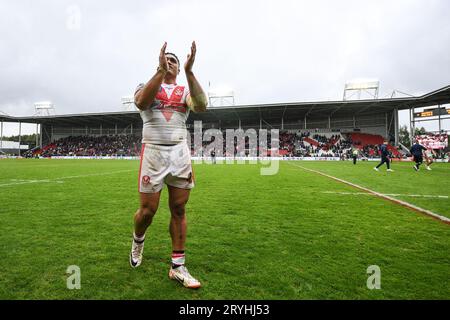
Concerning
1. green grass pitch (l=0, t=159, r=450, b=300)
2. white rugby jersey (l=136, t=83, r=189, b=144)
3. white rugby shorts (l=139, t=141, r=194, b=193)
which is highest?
white rugby jersey (l=136, t=83, r=189, b=144)

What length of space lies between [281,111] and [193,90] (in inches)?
1649

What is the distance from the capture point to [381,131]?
45.2 metres

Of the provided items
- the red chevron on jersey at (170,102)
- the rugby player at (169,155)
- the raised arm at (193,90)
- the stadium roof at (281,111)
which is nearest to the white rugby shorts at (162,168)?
the rugby player at (169,155)

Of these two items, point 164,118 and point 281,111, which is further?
point 281,111

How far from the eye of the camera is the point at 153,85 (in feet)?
7.75

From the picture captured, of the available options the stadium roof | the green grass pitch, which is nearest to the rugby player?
the green grass pitch

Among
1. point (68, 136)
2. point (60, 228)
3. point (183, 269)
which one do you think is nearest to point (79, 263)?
point (183, 269)

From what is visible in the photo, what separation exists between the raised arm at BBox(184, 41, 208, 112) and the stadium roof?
37.3 metres

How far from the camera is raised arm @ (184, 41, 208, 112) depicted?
247 cm

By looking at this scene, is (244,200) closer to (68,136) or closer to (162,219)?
(162,219)

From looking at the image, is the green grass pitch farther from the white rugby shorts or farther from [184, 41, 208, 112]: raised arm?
[184, 41, 208, 112]: raised arm

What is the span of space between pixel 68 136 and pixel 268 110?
42154mm

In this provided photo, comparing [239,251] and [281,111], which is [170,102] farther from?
[281,111]

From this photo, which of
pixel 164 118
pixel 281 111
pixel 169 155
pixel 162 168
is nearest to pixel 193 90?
pixel 164 118
